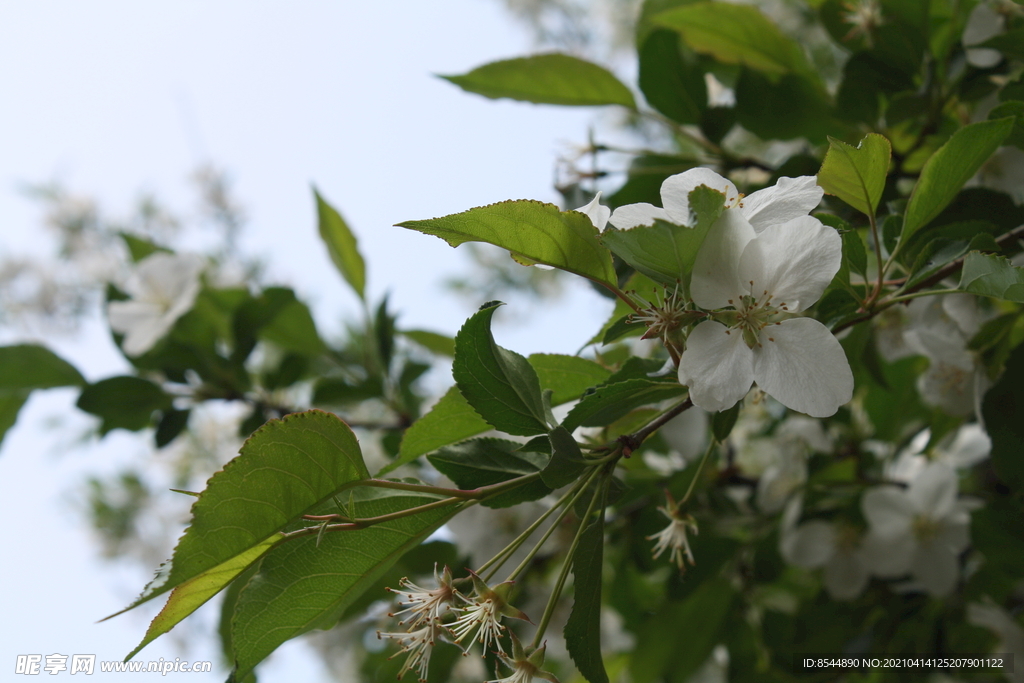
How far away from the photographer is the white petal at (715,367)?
44 centimetres

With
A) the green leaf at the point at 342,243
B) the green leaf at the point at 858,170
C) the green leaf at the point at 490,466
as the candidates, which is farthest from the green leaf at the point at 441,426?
the green leaf at the point at 342,243

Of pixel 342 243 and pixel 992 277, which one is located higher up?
pixel 992 277

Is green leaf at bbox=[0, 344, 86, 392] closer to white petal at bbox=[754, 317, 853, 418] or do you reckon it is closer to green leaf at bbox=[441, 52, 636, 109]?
green leaf at bbox=[441, 52, 636, 109]

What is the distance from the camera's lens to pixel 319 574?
483 millimetres

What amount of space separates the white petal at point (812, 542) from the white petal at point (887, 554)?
0.05 m

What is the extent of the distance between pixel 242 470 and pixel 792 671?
0.99 meters

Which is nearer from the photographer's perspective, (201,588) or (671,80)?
(201,588)

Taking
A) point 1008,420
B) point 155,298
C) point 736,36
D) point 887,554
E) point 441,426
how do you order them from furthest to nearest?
point 155,298 → point 887,554 → point 736,36 → point 1008,420 → point 441,426

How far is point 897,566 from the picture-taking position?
3.26ft

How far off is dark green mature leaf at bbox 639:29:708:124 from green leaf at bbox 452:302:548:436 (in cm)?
59

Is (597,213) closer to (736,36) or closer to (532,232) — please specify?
(532,232)

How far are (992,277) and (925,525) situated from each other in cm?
65

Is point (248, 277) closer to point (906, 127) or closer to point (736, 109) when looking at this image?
point (736, 109)

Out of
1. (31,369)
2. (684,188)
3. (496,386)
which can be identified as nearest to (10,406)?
(31,369)
